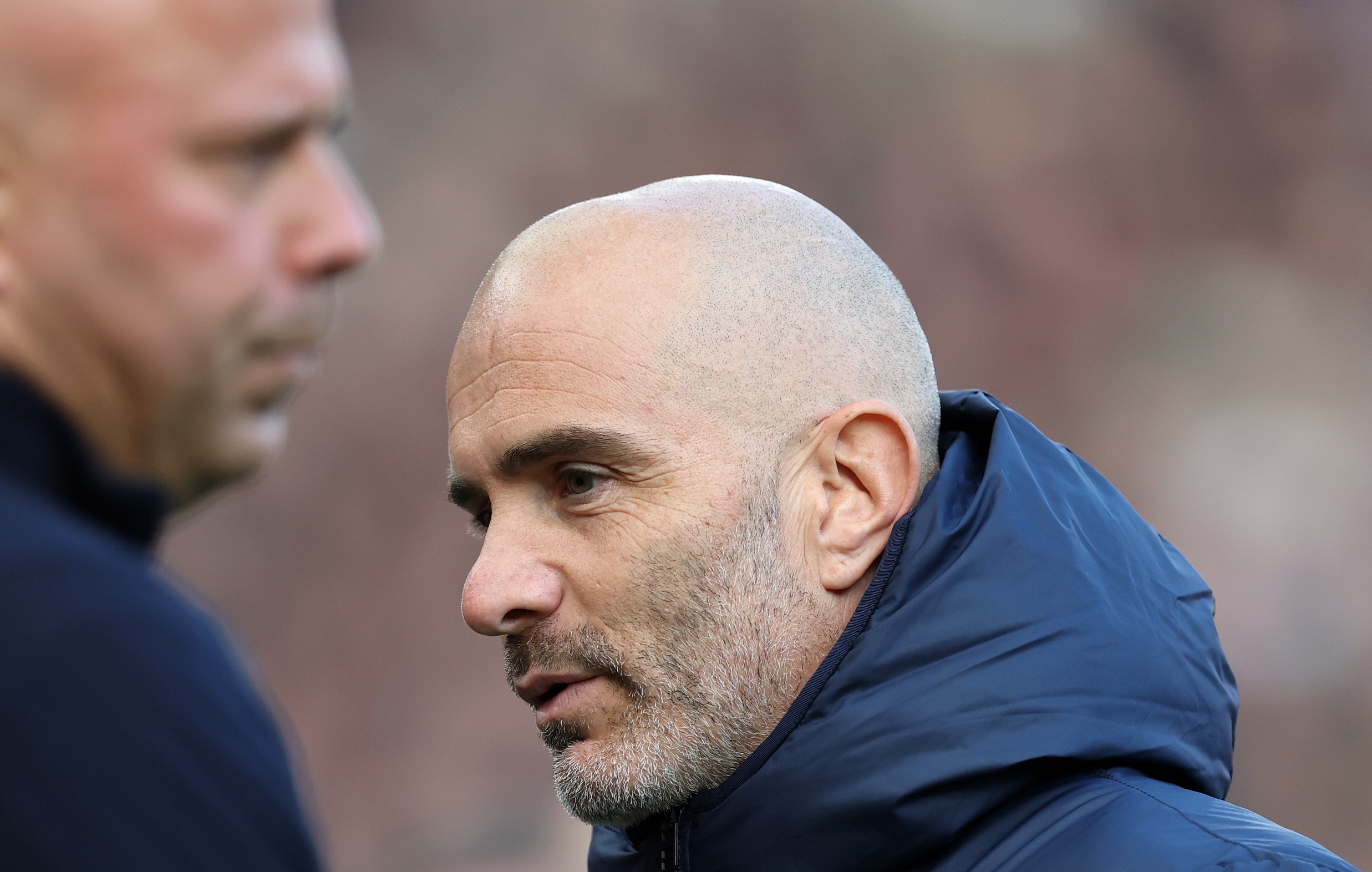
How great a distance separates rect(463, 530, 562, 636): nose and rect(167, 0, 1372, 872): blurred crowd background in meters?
4.47

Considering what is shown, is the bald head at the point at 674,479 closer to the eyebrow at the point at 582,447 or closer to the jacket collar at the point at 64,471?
the eyebrow at the point at 582,447

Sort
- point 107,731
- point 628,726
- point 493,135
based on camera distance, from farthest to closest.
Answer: point 493,135 → point 628,726 → point 107,731

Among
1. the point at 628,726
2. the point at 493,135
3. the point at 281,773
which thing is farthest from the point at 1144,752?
the point at 493,135

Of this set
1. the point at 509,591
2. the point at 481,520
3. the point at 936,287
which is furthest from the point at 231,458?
the point at 936,287

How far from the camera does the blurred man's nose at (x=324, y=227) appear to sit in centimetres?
52

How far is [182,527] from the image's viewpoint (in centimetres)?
568

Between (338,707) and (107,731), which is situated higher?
(338,707)

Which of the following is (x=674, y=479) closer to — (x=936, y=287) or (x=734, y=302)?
(x=734, y=302)

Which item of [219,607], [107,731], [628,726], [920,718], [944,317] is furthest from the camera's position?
[944,317]

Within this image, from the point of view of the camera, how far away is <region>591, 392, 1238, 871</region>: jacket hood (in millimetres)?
1255

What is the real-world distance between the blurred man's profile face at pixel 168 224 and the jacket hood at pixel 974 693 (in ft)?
2.90

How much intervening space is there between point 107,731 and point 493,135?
603 cm

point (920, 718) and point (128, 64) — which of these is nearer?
point (128, 64)

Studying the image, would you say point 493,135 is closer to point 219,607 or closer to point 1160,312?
point 219,607
